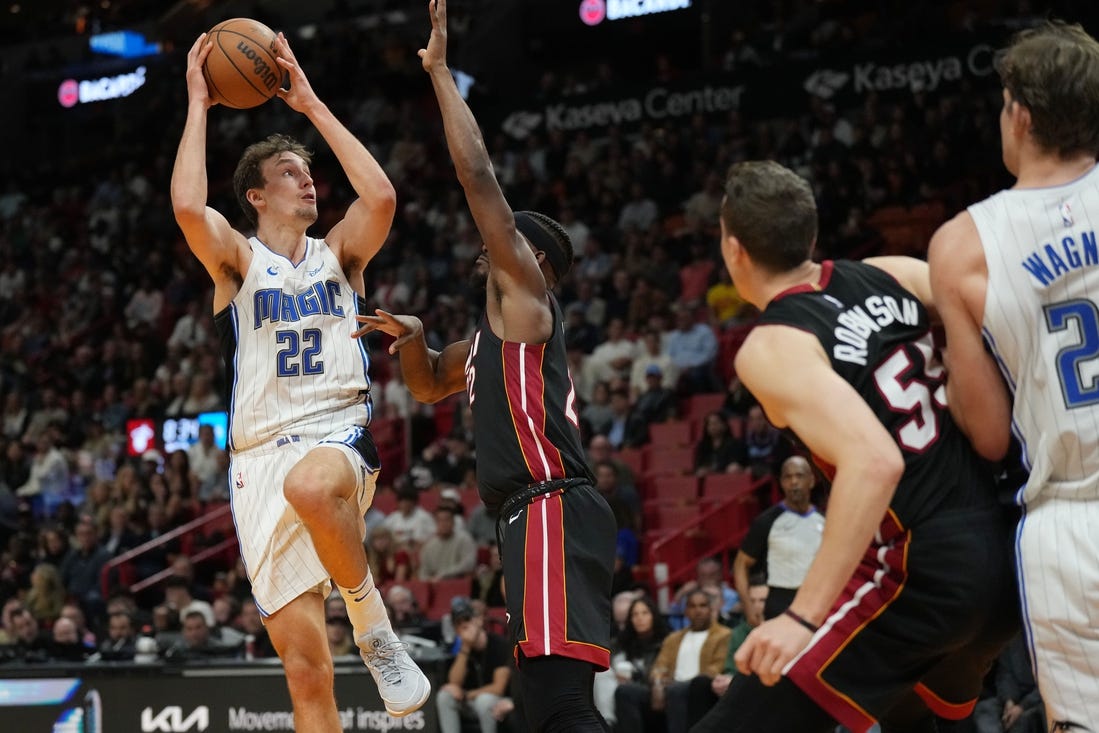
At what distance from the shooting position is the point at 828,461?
3.45 meters

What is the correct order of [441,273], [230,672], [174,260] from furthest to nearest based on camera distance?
[174,260] < [441,273] < [230,672]

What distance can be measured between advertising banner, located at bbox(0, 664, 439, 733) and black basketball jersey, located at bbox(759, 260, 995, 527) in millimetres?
6241

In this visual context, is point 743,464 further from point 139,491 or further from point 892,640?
point 892,640

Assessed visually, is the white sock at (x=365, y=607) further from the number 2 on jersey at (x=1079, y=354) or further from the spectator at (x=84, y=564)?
the spectator at (x=84, y=564)

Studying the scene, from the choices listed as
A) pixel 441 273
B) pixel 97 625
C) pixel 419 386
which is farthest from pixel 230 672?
pixel 441 273

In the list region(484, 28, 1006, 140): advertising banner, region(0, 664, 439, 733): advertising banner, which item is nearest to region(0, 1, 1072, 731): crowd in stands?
region(484, 28, 1006, 140): advertising banner

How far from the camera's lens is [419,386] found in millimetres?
5867

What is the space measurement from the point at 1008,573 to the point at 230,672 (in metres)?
7.13

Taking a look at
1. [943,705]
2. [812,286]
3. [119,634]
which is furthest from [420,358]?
[119,634]

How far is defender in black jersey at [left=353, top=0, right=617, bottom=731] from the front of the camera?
4676 mm

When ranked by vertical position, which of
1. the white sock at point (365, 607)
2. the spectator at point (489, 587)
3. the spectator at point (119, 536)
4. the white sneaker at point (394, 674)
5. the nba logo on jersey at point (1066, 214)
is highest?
the nba logo on jersey at point (1066, 214)

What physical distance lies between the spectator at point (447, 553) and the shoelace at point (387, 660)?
807cm

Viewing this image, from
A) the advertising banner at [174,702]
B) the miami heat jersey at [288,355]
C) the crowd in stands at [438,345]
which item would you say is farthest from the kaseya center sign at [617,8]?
the miami heat jersey at [288,355]

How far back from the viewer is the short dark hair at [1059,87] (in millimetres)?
3410
